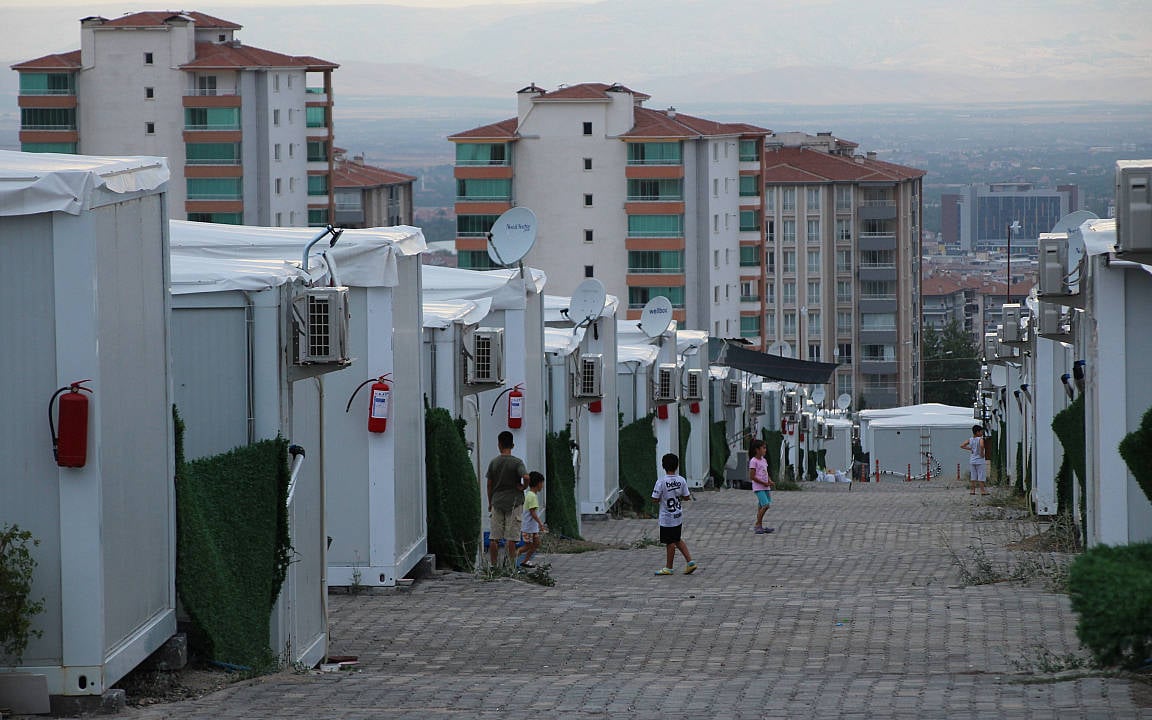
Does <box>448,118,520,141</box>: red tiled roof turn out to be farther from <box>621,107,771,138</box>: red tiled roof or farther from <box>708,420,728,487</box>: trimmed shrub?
<box>708,420,728,487</box>: trimmed shrub

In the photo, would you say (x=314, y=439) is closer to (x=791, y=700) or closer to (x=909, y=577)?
(x=791, y=700)

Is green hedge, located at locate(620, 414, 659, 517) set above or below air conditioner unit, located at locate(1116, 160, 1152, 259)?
below

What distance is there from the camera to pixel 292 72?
295 ft

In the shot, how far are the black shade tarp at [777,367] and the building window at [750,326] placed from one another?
58847 mm

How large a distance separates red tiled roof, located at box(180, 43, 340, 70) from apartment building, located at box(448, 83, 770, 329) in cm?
1019

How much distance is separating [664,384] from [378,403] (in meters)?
15.3

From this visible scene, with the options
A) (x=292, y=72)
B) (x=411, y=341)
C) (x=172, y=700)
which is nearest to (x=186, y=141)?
(x=292, y=72)

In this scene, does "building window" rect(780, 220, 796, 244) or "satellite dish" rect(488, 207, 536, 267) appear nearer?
"satellite dish" rect(488, 207, 536, 267)

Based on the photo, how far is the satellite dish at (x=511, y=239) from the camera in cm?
1708

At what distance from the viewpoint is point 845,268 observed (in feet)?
426

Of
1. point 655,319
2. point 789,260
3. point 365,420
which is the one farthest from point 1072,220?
point 789,260

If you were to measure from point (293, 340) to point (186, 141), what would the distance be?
81.2m

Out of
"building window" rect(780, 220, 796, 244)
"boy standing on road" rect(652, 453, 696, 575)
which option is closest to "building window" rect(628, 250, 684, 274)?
"building window" rect(780, 220, 796, 244)

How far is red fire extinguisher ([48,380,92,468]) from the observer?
6.70m
